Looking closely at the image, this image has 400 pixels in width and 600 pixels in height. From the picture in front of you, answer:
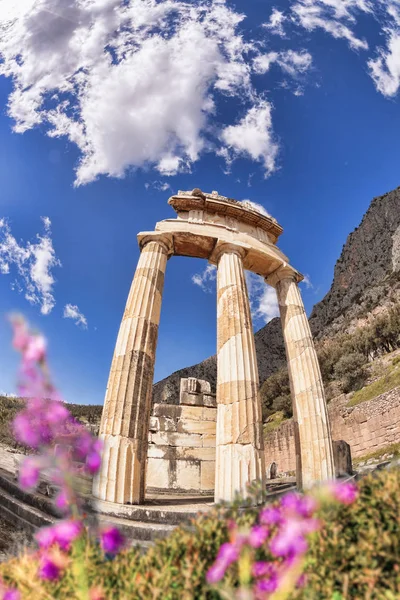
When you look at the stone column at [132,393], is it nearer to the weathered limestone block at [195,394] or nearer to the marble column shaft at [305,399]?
the weathered limestone block at [195,394]

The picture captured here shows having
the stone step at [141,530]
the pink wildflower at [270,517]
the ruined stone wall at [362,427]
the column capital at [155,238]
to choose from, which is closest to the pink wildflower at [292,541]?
the pink wildflower at [270,517]

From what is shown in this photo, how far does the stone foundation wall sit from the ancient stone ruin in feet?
0.23

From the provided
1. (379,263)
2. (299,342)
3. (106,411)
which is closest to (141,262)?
(106,411)

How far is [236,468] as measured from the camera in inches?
291

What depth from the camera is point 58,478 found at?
148 cm

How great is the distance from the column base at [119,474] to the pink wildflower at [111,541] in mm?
5127

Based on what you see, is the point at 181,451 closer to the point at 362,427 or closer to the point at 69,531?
the point at 69,531

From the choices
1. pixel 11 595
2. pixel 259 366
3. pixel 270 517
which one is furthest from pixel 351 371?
pixel 11 595

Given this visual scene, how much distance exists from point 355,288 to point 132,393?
56067 mm

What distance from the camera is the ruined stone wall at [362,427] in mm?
19172

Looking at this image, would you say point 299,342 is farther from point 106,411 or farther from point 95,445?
point 95,445

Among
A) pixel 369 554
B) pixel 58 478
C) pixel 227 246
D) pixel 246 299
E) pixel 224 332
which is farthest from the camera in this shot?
pixel 227 246

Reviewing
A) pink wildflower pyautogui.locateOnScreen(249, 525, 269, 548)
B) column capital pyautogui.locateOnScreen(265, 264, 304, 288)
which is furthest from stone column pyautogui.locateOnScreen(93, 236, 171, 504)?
pink wildflower pyautogui.locateOnScreen(249, 525, 269, 548)

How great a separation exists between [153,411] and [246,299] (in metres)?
4.93
